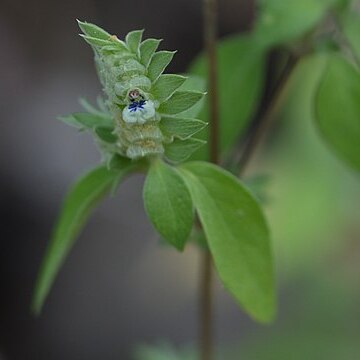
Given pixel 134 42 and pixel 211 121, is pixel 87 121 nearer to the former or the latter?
pixel 134 42

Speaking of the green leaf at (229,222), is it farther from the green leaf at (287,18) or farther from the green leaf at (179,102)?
the green leaf at (287,18)

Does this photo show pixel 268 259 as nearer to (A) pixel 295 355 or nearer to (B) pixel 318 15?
(B) pixel 318 15

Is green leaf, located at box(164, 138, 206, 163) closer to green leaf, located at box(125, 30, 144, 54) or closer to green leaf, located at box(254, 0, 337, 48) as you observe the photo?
green leaf, located at box(125, 30, 144, 54)

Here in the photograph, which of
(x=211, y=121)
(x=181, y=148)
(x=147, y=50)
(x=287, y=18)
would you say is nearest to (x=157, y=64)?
(x=147, y=50)

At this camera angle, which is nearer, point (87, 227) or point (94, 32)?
point (94, 32)

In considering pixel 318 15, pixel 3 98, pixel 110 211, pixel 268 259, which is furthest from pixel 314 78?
pixel 268 259

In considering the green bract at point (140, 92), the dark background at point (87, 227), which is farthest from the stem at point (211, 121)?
the dark background at point (87, 227)
